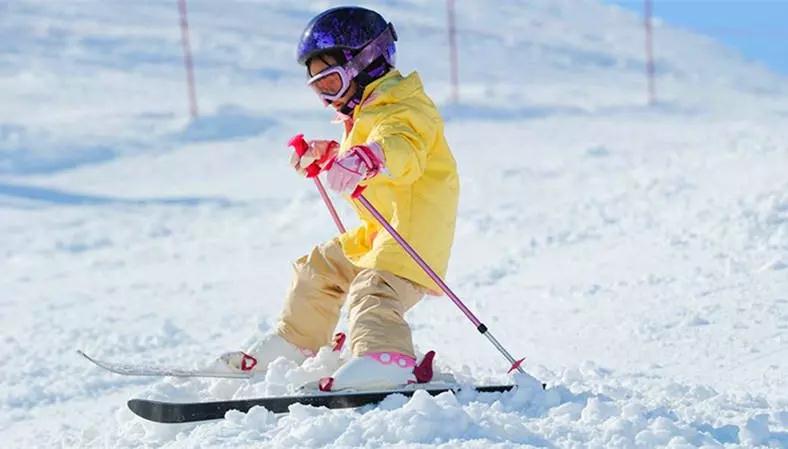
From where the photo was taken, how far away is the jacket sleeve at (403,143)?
3828 mm

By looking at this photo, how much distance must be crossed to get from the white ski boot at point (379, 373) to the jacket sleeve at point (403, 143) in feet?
1.97

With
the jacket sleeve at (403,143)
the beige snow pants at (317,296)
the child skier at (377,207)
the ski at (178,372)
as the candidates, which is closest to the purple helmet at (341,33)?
the child skier at (377,207)

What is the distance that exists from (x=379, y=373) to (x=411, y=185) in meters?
0.71

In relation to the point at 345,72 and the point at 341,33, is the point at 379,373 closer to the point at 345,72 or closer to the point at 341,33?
the point at 345,72

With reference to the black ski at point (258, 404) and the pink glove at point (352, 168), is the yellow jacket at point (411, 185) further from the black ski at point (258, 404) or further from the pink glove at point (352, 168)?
the black ski at point (258, 404)

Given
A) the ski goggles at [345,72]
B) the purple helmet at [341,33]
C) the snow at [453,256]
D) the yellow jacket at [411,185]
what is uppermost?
the purple helmet at [341,33]

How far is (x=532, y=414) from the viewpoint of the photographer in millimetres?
3559

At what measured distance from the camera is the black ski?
365cm

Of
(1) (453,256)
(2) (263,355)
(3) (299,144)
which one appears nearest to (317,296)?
(2) (263,355)

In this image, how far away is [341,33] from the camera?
4117mm

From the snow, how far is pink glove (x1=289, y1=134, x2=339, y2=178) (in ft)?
2.26

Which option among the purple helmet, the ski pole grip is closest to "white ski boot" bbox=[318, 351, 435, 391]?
the ski pole grip

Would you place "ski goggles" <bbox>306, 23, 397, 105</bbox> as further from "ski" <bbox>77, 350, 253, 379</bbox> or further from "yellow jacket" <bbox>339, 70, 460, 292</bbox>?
"ski" <bbox>77, 350, 253, 379</bbox>

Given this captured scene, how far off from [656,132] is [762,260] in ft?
36.2
